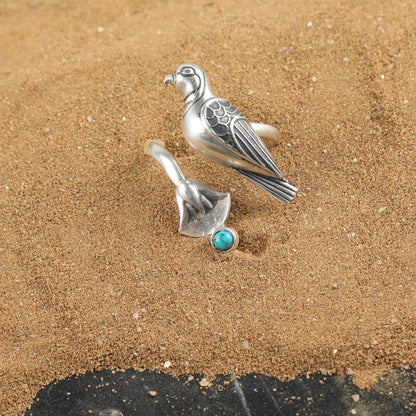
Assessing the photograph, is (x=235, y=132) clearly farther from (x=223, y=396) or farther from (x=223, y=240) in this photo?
(x=223, y=396)

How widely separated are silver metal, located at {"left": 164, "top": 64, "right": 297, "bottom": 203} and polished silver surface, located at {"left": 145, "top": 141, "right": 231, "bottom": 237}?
9cm

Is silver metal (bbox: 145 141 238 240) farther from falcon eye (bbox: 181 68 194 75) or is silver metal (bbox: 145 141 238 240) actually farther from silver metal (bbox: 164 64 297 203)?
falcon eye (bbox: 181 68 194 75)

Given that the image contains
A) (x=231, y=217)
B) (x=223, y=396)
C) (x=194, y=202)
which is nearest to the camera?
(x=223, y=396)

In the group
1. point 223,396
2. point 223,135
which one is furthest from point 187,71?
point 223,396

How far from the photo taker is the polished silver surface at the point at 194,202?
1606 millimetres

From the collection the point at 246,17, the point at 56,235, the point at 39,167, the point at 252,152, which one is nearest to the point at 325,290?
the point at 252,152

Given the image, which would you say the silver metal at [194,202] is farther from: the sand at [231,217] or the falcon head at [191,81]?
the falcon head at [191,81]

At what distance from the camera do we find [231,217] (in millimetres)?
1721

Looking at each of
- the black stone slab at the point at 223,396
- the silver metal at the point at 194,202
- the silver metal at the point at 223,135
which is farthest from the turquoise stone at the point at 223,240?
the black stone slab at the point at 223,396

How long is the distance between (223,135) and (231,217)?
0.30 m

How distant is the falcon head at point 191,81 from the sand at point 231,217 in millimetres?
291

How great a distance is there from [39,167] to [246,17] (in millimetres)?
994

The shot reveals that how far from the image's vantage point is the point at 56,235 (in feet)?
5.74

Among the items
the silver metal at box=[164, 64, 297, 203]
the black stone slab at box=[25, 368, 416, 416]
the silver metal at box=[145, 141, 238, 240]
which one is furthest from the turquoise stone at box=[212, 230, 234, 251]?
the black stone slab at box=[25, 368, 416, 416]
